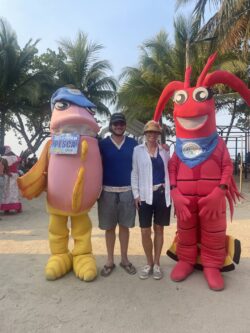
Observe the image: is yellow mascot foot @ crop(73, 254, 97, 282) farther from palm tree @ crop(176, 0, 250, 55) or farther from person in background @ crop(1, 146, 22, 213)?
palm tree @ crop(176, 0, 250, 55)

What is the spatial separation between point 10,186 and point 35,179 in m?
4.47

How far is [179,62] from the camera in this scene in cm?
1423

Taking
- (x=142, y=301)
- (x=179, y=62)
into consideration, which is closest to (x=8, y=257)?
(x=142, y=301)

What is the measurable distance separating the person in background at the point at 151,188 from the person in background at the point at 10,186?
479cm

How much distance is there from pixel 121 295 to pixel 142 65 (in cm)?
1341

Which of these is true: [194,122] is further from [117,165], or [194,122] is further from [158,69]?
[158,69]

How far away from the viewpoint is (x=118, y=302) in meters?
3.32

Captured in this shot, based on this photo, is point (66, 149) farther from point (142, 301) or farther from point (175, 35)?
point (175, 35)

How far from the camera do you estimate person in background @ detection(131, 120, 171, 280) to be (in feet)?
12.5

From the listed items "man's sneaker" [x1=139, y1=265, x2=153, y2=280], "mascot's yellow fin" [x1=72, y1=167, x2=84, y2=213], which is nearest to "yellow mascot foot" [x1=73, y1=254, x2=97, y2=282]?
"man's sneaker" [x1=139, y1=265, x2=153, y2=280]

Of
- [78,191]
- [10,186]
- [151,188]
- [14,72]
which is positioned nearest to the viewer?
[78,191]

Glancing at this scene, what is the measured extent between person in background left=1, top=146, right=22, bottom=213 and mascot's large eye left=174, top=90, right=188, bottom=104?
504 cm

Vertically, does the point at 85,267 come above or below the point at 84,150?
below

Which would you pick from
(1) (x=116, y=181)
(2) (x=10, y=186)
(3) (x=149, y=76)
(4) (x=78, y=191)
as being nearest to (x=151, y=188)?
(1) (x=116, y=181)
